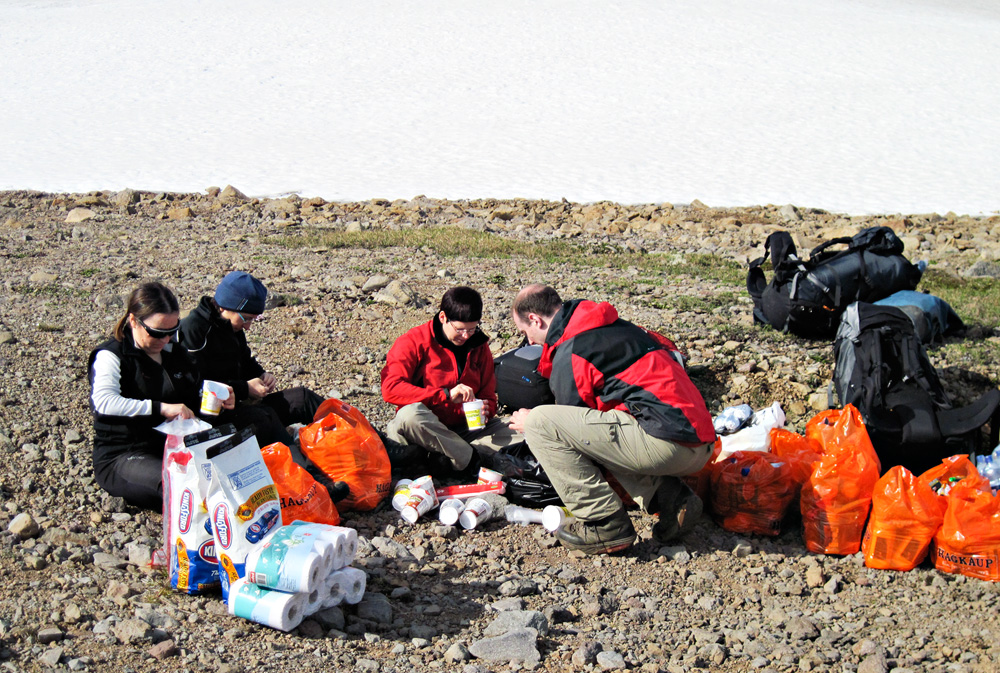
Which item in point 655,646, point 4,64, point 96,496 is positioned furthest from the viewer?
point 4,64

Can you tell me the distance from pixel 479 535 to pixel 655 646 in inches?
47.0

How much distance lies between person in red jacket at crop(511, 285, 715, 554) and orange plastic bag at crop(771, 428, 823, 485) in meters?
0.59

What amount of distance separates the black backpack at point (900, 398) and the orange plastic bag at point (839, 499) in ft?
1.30

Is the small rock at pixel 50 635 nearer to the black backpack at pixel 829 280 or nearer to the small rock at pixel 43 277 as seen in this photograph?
the black backpack at pixel 829 280

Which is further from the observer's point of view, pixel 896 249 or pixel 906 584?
pixel 896 249

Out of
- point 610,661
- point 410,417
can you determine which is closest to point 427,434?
point 410,417

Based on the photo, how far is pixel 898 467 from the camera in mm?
4367

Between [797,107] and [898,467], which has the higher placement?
[797,107]

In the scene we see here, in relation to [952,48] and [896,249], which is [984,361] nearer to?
[896,249]

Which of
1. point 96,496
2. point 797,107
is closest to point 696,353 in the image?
point 96,496

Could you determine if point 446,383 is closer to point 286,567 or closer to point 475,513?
point 475,513

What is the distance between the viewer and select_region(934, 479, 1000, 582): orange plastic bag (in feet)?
13.5

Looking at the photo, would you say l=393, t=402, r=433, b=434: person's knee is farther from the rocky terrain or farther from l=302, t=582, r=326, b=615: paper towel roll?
l=302, t=582, r=326, b=615: paper towel roll

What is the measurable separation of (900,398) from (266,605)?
142 inches
